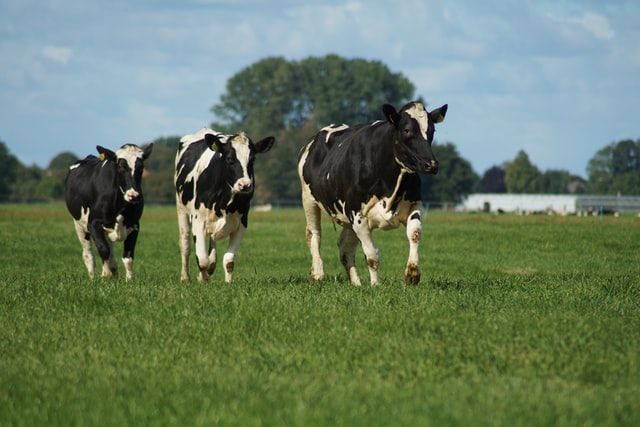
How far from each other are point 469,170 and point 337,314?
138886mm

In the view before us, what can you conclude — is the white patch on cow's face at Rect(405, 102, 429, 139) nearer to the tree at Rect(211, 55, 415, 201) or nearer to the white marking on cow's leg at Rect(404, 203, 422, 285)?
the white marking on cow's leg at Rect(404, 203, 422, 285)

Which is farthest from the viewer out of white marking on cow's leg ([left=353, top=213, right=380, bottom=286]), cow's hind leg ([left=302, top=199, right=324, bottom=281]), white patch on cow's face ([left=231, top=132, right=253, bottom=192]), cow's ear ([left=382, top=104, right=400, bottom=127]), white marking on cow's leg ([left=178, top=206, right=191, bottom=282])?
white marking on cow's leg ([left=178, top=206, right=191, bottom=282])

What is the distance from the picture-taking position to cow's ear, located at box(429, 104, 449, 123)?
16.2m

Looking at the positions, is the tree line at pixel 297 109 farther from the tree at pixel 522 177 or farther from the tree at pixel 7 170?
the tree at pixel 522 177

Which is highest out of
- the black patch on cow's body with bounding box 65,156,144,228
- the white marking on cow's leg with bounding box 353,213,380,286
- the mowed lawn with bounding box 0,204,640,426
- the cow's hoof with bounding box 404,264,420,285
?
the black patch on cow's body with bounding box 65,156,144,228

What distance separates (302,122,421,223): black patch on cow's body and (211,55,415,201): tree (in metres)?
132

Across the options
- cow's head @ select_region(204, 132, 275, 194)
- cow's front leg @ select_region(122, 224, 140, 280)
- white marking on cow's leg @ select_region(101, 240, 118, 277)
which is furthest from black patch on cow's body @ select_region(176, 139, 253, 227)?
white marking on cow's leg @ select_region(101, 240, 118, 277)

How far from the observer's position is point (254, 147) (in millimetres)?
18203

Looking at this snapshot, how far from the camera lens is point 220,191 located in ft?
58.6

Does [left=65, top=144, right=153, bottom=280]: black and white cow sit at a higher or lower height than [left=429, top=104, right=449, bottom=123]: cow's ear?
lower

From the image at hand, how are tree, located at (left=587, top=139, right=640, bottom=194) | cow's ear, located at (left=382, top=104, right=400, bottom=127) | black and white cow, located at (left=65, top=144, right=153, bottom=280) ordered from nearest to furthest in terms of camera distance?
cow's ear, located at (left=382, top=104, right=400, bottom=127) → black and white cow, located at (left=65, top=144, right=153, bottom=280) → tree, located at (left=587, top=139, right=640, bottom=194)

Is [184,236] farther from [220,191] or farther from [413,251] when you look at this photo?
[413,251]

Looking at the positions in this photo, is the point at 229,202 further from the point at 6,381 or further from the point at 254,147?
the point at 6,381

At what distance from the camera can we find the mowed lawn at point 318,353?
7984mm
